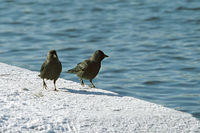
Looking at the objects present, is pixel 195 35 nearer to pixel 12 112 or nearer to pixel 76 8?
pixel 76 8

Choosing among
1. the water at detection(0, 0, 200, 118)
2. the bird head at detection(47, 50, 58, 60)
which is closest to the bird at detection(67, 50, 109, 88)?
the bird head at detection(47, 50, 58, 60)

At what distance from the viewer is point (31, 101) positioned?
5.86m

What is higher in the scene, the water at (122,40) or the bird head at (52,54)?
the bird head at (52,54)

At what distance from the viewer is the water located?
9.57 m

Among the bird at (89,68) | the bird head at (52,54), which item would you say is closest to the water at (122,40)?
the bird at (89,68)

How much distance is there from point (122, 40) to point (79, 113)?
8207 millimetres

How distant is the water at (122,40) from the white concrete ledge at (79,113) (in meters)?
1.87

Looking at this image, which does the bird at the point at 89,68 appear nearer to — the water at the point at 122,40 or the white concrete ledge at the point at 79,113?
the white concrete ledge at the point at 79,113

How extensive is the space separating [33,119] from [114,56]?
7.12m

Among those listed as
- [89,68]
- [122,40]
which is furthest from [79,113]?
[122,40]

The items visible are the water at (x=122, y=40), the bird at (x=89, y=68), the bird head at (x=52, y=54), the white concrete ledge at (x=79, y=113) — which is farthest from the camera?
the water at (x=122, y=40)

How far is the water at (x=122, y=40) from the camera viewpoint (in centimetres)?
957

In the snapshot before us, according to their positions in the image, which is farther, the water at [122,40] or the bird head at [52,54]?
the water at [122,40]

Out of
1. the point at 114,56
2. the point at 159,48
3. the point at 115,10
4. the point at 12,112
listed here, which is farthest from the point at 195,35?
the point at 12,112
